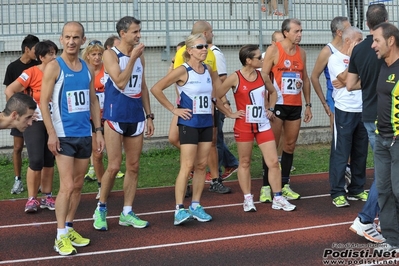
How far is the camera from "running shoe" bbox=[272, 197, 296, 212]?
8.26 m

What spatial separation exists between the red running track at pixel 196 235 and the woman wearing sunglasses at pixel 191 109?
451 millimetres

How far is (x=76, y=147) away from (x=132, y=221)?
125cm

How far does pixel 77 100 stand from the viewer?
22.6ft

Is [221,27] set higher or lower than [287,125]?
higher

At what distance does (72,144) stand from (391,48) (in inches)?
126

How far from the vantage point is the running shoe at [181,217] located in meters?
7.59

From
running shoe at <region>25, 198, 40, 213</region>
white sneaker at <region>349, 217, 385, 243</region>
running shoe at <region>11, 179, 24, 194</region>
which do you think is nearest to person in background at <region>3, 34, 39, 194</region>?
running shoe at <region>11, 179, 24, 194</region>

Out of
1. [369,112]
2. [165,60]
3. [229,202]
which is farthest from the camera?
[165,60]

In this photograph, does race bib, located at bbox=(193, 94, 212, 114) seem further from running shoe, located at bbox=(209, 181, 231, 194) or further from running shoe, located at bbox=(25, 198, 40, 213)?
running shoe, located at bbox=(25, 198, 40, 213)

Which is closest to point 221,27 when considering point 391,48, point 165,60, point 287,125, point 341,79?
point 165,60

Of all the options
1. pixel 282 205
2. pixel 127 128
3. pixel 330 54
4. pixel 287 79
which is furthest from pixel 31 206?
pixel 330 54

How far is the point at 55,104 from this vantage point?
22.5ft

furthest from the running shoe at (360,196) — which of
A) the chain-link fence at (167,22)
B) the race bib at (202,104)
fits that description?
the chain-link fence at (167,22)

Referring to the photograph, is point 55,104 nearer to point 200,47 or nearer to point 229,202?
point 200,47
